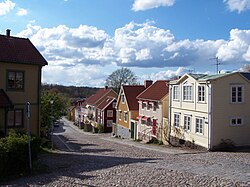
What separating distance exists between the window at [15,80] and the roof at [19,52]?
36.0 inches

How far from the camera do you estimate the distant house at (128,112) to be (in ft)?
152

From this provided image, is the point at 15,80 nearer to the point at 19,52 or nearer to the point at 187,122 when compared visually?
the point at 19,52

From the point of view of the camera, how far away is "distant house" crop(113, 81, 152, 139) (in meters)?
46.2

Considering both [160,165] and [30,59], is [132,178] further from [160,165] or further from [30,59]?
[30,59]

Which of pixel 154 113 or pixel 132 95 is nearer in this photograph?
pixel 154 113

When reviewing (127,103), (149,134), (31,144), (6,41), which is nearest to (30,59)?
(6,41)

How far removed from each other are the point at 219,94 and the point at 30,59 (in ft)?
48.6

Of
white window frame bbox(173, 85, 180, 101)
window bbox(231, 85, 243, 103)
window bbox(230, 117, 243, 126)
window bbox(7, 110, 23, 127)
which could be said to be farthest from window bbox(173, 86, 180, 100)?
window bbox(7, 110, 23, 127)

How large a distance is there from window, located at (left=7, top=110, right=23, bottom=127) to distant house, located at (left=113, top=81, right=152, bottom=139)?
22067 mm

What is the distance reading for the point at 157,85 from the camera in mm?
40281

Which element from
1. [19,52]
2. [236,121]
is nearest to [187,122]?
[236,121]

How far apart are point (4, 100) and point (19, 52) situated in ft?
14.0

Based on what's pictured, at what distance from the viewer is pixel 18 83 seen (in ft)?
78.7

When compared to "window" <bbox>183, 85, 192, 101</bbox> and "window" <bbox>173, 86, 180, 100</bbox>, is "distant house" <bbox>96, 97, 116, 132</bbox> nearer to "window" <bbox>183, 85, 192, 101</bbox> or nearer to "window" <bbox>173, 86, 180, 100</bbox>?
"window" <bbox>173, 86, 180, 100</bbox>
